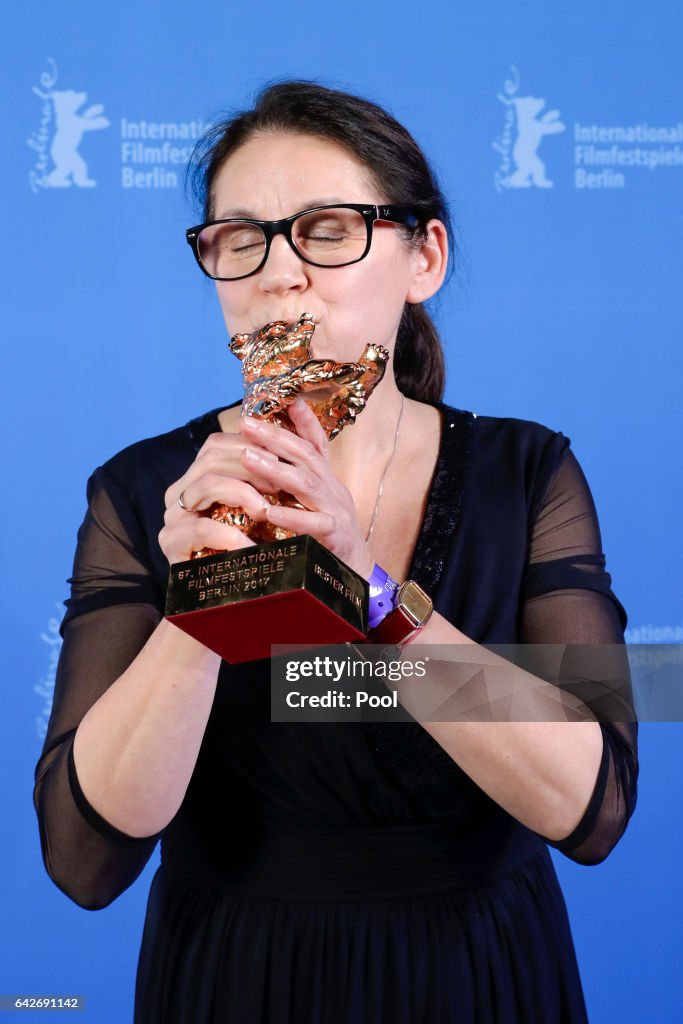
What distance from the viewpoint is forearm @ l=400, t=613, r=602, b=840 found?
3.20 feet

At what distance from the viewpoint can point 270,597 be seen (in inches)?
29.0

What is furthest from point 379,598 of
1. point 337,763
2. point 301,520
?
point 337,763

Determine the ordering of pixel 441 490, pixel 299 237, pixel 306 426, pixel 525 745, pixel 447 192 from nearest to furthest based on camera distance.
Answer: pixel 306 426 → pixel 525 745 → pixel 299 237 → pixel 441 490 → pixel 447 192

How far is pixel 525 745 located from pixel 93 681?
Answer: 405mm

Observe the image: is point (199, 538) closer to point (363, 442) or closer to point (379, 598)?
point (379, 598)

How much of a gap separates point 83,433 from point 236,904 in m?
1.06

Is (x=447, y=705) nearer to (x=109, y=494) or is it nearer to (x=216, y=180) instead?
(x=109, y=494)

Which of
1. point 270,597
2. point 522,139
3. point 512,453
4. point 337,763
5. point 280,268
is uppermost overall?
point 522,139

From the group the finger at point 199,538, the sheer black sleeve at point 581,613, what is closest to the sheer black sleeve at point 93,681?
the finger at point 199,538

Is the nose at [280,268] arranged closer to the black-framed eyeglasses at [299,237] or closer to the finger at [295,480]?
the black-framed eyeglasses at [299,237]

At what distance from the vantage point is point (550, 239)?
201 cm

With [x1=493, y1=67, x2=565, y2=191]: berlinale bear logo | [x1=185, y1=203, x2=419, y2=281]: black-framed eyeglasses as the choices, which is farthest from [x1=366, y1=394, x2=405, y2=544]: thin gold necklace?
[x1=493, y1=67, x2=565, y2=191]: berlinale bear logo

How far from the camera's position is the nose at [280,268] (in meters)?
1.08

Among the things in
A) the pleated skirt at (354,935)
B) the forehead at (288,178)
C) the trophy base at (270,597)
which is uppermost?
the forehead at (288,178)
